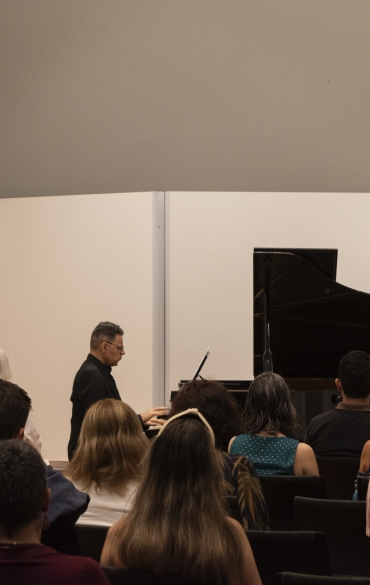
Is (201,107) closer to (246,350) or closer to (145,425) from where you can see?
(246,350)

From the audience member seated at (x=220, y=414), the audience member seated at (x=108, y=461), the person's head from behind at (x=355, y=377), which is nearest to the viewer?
the audience member seated at (x=220, y=414)

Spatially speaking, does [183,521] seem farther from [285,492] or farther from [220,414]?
[285,492]

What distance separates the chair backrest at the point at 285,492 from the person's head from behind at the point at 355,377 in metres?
0.80

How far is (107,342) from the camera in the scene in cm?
520

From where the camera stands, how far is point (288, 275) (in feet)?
16.3

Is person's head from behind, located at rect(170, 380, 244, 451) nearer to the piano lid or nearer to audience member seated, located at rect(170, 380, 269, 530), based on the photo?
audience member seated, located at rect(170, 380, 269, 530)

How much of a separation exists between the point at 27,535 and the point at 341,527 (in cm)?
141

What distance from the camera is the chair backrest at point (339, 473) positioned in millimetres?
3305

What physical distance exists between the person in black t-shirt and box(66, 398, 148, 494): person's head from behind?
198 cm

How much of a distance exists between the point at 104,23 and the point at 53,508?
631cm

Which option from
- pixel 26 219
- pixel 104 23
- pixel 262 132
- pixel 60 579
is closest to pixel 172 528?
pixel 60 579

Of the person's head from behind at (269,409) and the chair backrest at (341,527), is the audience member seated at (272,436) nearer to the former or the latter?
the person's head from behind at (269,409)

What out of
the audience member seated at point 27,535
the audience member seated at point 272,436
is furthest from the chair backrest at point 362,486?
the audience member seated at point 27,535

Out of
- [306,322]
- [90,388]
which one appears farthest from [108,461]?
[306,322]
